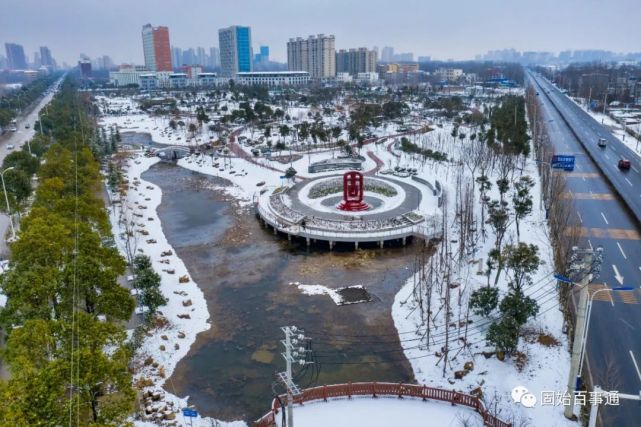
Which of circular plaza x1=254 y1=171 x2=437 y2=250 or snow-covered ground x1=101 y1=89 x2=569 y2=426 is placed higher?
circular plaza x1=254 y1=171 x2=437 y2=250

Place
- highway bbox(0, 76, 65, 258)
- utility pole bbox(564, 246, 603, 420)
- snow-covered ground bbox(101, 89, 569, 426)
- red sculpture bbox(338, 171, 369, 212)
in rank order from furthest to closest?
red sculpture bbox(338, 171, 369, 212)
highway bbox(0, 76, 65, 258)
snow-covered ground bbox(101, 89, 569, 426)
utility pole bbox(564, 246, 603, 420)

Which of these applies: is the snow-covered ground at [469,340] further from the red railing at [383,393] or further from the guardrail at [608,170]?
the guardrail at [608,170]

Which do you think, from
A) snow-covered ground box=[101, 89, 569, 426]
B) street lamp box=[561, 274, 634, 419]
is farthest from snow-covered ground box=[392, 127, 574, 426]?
street lamp box=[561, 274, 634, 419]

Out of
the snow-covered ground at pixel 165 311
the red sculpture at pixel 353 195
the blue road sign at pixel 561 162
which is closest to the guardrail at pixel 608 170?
the blue road sign at pixel 561 162

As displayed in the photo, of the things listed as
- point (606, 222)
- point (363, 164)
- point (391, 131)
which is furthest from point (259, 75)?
point (606, 222)

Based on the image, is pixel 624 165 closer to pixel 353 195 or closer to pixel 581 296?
pixel 353 195

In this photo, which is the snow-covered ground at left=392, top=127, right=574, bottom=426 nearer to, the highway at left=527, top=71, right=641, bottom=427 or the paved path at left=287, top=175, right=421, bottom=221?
the highway at left=527, top=71, right=641, bottom=427
